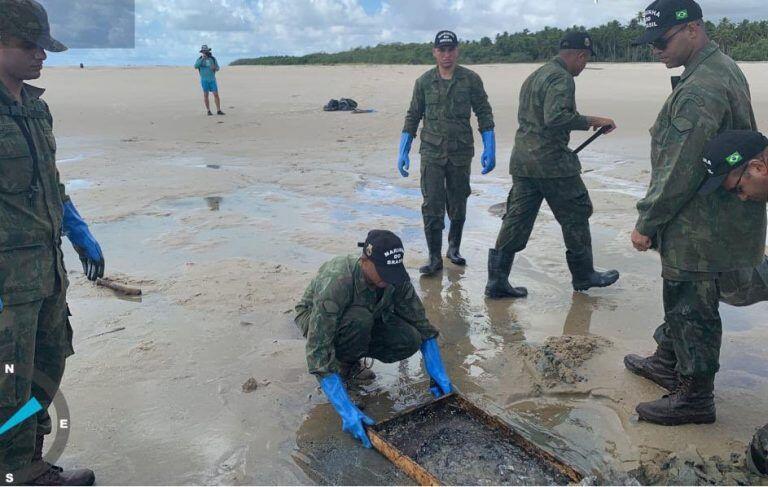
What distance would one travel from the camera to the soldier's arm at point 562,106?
4.65 meters

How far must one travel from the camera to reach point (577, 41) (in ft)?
15.6

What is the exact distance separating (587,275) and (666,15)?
2434 mm

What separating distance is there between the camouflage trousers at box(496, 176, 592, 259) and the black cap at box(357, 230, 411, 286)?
2.14m

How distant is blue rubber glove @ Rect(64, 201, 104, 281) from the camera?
123 inches

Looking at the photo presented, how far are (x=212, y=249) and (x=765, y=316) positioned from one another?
4.96 meters

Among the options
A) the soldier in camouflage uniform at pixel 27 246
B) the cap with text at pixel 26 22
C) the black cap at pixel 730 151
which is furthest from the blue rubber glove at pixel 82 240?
the black cap at pixel 730 151

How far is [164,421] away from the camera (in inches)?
134

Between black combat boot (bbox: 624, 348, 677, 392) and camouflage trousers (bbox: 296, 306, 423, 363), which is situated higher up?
camouflage trousers (bbox: 296, 306, 423, 363)

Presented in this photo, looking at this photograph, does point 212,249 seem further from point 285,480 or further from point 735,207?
point 735,207

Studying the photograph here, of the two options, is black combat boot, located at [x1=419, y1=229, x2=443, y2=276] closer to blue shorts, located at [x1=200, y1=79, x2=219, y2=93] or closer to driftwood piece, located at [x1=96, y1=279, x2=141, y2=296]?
driftwood piece, located at [x1=96, y1=279, x2=141, y2=296]

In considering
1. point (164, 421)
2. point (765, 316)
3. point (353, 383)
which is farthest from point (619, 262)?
point (164, 421)

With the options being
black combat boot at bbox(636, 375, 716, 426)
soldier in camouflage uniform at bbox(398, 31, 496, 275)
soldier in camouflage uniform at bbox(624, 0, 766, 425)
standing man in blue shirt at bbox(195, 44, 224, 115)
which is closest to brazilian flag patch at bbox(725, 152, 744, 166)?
soldier in camouflage uniform at bbox(624, 0, 766, 425)

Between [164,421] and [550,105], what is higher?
[550,105]

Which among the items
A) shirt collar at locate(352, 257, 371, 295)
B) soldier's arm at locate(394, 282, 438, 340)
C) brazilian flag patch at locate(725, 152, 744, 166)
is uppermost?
brazilian flag patch at locate(725, 152, 744, 166)
